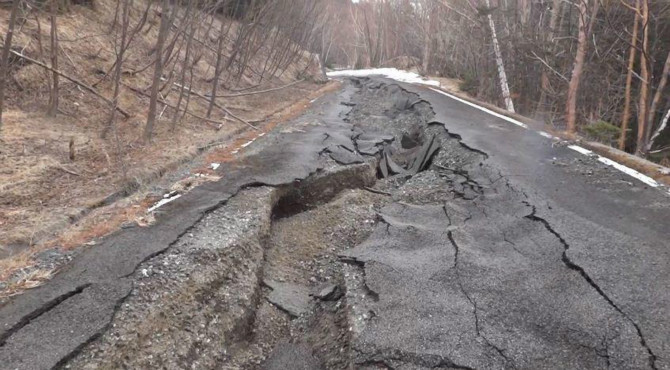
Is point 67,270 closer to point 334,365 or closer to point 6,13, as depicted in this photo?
point 334,365

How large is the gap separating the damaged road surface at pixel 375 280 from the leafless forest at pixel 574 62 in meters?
6.08

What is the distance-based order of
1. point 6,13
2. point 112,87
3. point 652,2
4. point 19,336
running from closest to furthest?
point 19,336
point 6,13
point 112,87
point 652,2

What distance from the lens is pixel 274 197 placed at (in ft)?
18.6

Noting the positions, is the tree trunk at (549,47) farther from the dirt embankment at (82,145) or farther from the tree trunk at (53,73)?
the tree trunk at (53,73)

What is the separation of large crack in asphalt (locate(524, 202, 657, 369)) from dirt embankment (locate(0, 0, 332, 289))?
397 centimetres

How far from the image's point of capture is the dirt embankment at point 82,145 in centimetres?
464

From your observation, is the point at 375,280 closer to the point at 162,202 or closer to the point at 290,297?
the point at 290,297

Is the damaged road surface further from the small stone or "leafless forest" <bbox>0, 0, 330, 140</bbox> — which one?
"leafless forest" <bbox>0, 0, 330, 140</bbox>

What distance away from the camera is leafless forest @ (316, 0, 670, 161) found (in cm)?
1166

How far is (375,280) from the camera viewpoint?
12.0 feet

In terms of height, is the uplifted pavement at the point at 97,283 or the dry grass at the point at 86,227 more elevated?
the uplifted pavement at the point at 97,283

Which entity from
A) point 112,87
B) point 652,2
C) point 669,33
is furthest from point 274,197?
point 669,33

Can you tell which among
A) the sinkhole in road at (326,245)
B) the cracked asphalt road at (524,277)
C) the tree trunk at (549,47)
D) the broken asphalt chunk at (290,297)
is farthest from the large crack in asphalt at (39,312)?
the tree trunk at (549,47)

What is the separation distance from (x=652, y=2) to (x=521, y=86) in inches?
198
